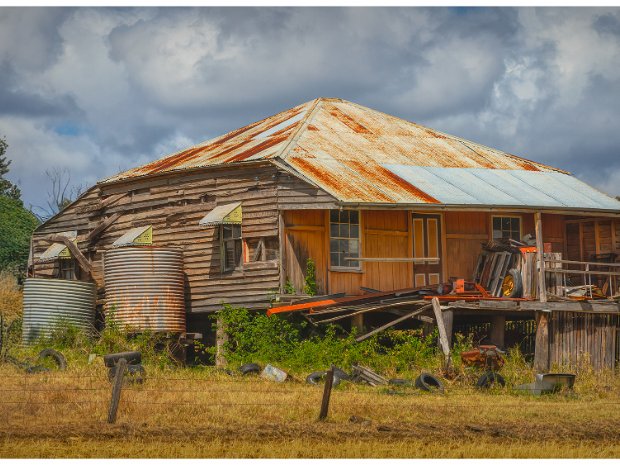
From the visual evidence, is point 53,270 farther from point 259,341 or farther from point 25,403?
point 25,403

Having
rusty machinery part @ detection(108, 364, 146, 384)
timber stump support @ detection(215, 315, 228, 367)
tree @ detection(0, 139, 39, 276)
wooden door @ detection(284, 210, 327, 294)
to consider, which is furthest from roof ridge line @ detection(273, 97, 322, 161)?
tree @ detection(0, 139, 39, 276)

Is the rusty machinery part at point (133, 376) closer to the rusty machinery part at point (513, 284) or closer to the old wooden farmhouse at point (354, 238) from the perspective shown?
the old wooden farmhouse at point (354, 238)

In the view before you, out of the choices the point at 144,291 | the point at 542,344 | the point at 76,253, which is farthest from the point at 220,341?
the point at 542,344

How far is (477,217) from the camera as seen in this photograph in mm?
27953

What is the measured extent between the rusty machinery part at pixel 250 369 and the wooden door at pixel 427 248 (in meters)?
5.43

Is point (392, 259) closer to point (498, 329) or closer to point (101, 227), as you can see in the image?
point (498, 329)

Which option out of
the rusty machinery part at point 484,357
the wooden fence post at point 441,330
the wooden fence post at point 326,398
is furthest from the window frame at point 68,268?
the wooden fence post at point 326,398

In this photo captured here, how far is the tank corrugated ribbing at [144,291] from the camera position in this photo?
87.8 ft

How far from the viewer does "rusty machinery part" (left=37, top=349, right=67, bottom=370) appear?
2377 cm

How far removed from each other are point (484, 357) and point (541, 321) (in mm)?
2665

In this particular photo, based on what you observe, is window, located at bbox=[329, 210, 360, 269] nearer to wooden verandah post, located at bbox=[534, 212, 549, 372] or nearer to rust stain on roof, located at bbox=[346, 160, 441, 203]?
rust stain on roof, located at bbox=[346, 160, 441, 203]

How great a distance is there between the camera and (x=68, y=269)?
31.8 m

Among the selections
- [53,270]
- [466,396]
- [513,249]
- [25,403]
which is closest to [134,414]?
[25,403]

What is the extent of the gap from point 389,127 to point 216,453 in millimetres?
18698
